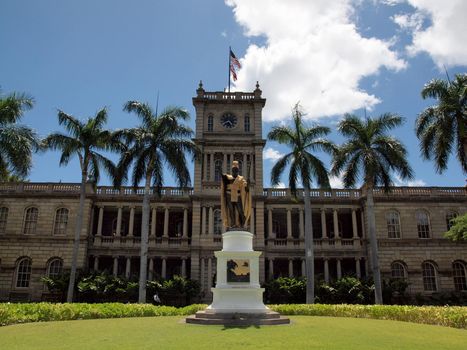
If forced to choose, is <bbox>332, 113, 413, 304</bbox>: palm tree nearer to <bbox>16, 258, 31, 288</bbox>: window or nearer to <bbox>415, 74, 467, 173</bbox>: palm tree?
<bbox>415, 74, 467, 173</bbox>: palm tree

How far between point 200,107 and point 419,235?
Answer: 21.3m

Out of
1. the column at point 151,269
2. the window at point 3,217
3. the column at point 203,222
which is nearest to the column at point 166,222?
the column at point 151,269

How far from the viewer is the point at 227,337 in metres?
10.2

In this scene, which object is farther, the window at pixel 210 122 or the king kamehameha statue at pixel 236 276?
the window at pixel 210 122

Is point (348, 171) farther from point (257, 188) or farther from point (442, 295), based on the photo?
point (442, 295)

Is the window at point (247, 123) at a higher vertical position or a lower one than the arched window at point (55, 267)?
higher

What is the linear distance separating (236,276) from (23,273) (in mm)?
26406

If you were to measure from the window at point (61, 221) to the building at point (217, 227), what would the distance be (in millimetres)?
86

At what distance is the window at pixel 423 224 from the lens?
3484 cm

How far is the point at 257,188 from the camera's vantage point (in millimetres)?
34688

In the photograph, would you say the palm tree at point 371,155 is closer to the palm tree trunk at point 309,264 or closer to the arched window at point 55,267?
the palm tree trunk at point 309,264

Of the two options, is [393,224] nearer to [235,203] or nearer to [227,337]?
[235,203]

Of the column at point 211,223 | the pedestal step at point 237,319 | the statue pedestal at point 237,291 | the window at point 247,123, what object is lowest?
the pedestal step at point 237,319

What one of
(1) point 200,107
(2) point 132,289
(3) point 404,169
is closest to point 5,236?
(2) point 132,289
